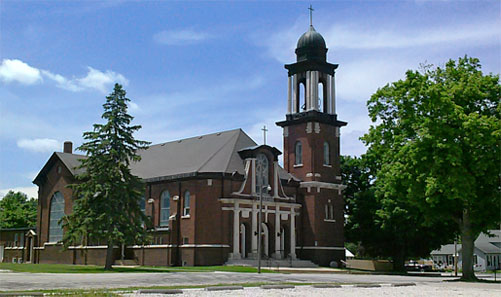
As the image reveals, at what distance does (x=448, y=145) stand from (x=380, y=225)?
23598 millimetres

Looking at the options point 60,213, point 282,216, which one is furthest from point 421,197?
point 60,213

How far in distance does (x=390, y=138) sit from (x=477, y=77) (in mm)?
6455

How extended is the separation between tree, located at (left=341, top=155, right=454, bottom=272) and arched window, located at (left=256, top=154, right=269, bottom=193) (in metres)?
8.38

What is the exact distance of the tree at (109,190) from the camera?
4166 cm

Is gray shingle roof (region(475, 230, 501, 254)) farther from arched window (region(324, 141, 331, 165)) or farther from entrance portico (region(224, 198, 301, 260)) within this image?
entrance portico (region(224, 198, 301, 260))

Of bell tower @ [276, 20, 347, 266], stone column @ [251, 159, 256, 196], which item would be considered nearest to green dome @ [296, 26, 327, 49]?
bell tower @ [276, 20, 347, 266]

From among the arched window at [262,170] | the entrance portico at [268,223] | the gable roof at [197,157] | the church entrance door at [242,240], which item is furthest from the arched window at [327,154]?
the church entrance door at [242,240]

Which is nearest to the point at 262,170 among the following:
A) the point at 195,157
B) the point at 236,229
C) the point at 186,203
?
the point at 236,229

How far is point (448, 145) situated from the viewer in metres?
33.1

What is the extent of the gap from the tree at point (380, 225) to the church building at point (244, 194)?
213 centimetres

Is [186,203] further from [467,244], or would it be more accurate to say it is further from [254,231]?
[467,244]

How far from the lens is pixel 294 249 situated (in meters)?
54.2

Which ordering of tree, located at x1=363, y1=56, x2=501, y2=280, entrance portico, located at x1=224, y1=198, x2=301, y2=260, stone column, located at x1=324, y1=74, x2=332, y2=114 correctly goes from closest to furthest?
tree, located at x1=363, y1=56, x2=501, y2=280 → entrance portico, located at x1=224, y1=198, x2=301, y2=260 → stone column, located at x1=324, y1=74, x2=332, y2=114

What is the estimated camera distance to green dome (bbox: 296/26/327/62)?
57.9 m
